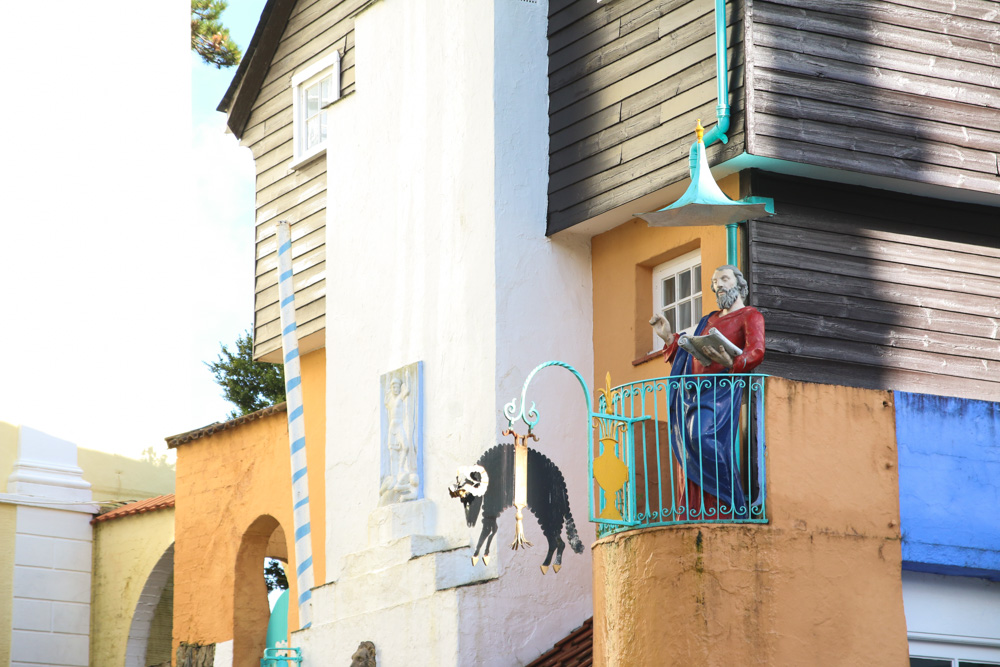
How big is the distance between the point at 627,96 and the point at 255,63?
24.0 ft

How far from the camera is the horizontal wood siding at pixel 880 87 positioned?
519 inches

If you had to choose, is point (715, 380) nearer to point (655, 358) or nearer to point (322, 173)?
point (655, 358)

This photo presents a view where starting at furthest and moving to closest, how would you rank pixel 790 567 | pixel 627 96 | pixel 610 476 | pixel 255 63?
1. pixel 255 63
2. pixel 627 96
3. pixel 610 476
4. pixel 790 567

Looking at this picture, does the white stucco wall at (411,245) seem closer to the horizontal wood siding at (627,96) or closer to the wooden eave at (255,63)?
the horizontal wood siding at (627,96)

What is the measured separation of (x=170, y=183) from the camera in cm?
2400

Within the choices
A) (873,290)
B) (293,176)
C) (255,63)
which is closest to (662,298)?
(873,290)

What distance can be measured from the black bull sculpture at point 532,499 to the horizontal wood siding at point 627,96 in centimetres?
225

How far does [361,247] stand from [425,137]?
151 centimetres

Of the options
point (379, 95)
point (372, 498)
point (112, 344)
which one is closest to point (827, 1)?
point (379, 95)

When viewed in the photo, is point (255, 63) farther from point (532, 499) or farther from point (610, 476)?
point (610, 476)

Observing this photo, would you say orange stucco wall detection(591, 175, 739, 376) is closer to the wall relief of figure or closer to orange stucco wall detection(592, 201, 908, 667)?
the wall relief of figure

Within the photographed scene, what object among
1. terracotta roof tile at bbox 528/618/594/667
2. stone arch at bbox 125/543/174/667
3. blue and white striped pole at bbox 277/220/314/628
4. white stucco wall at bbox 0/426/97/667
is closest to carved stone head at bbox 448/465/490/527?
A: terracotta roof tile at bbox 528/618/594/667

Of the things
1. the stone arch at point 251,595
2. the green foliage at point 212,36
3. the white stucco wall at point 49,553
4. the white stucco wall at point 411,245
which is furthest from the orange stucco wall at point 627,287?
the green foliage at point 212,36

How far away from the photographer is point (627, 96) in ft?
47.8
